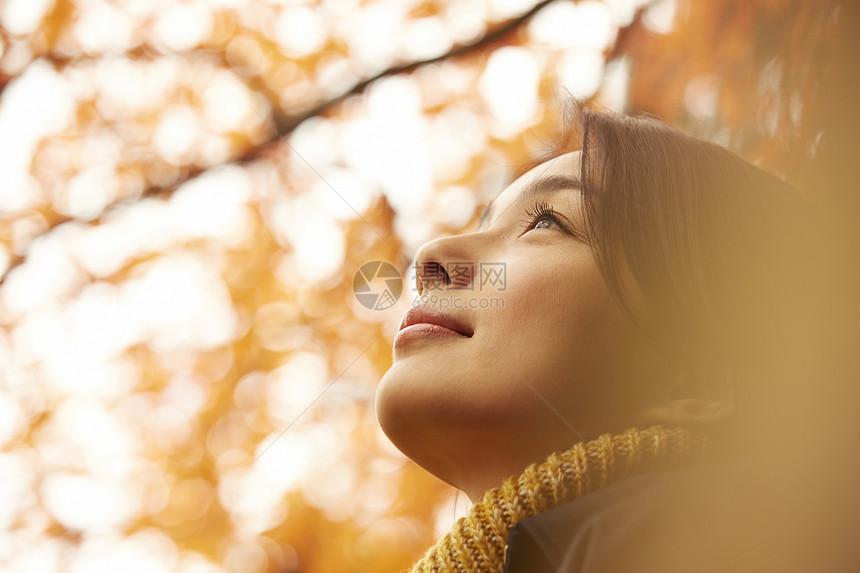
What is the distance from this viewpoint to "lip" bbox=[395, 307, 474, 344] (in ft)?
2.61

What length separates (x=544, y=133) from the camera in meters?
1.80

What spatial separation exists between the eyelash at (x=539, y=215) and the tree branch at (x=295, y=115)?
4.00ft

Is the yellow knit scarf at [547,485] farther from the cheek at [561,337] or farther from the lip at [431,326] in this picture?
the lip at [431,326]

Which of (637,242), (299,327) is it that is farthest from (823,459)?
(299,327)

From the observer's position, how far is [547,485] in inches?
28.3

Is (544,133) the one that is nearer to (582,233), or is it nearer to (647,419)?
(582,233)

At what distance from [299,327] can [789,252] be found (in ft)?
4.74

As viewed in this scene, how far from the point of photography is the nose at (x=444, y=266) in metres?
0.82

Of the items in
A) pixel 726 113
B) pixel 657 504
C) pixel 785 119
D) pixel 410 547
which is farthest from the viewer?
pixel 410 547
